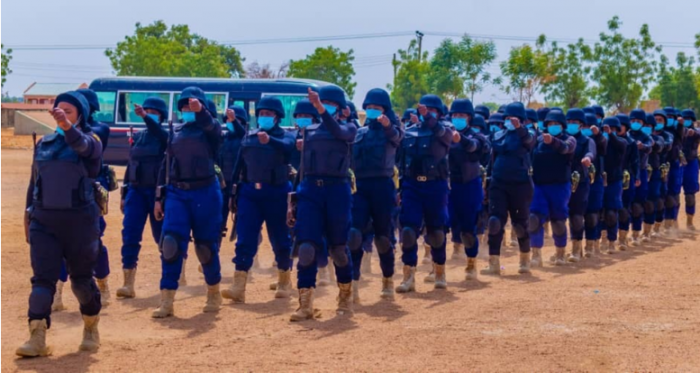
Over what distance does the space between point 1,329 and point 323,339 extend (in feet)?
9.14

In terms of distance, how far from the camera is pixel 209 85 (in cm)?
3153

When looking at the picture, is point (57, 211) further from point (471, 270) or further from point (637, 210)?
point (637, 210)

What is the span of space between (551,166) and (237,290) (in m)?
5.07

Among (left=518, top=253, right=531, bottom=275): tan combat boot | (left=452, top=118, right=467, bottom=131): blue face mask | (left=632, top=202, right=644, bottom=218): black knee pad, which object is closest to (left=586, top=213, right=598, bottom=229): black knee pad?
(left=518, top=253, right=531, bottom=275): tan combat boot

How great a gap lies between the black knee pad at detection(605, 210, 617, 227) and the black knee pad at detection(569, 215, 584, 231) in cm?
144

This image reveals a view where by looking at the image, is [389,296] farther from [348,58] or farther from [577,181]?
[348,58]

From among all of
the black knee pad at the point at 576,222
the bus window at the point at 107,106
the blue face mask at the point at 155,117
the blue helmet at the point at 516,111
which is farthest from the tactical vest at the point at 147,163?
the bus window at the point at 107,106

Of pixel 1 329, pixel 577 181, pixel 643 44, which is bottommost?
pixel 1 329

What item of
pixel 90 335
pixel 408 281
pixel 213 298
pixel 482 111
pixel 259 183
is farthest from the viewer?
pixel 482 111

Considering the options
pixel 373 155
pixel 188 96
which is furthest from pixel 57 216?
pixel 373 155

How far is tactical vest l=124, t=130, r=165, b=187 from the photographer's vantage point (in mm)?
11953

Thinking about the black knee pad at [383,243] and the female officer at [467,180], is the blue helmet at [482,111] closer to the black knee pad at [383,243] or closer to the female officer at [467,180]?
the female officer at [467,180]

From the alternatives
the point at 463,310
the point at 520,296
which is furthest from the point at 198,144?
the point at 520,296

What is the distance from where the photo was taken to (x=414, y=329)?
1011cm
